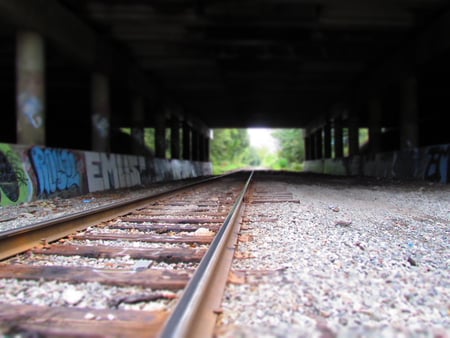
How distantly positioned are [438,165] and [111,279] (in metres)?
13.6

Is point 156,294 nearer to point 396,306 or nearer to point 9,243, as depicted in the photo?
point 396,306

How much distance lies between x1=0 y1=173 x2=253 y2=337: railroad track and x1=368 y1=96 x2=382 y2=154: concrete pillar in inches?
778

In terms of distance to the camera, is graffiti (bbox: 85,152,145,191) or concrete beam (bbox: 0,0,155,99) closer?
concrete beam (bbox: 0,0,155,99)

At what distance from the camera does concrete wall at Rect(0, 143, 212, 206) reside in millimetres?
8656

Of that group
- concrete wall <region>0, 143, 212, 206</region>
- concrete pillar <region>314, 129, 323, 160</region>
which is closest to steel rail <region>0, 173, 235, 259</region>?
concrete wall <region>0, 143, 212, 206</region>

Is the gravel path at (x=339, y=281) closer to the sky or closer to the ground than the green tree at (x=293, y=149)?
closer to the ground

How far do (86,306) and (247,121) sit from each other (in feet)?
120

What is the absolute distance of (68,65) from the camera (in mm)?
16047

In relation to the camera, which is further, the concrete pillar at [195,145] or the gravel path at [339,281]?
the concrete pillar at [195,145]

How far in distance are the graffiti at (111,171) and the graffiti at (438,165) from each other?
11.5 metres

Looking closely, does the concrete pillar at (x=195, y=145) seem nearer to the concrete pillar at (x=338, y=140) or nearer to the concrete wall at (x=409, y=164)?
the concrete pillar at (x=338, y=140)

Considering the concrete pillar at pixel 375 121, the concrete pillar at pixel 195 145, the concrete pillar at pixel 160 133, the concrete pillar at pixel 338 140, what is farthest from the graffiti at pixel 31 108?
the concrete pillar at pixel 195 145

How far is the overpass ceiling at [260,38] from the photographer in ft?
41.5

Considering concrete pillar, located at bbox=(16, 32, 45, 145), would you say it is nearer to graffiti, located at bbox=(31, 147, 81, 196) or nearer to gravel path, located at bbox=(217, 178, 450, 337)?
graffiti, located at bbox=(31, 147, 81, 196)
